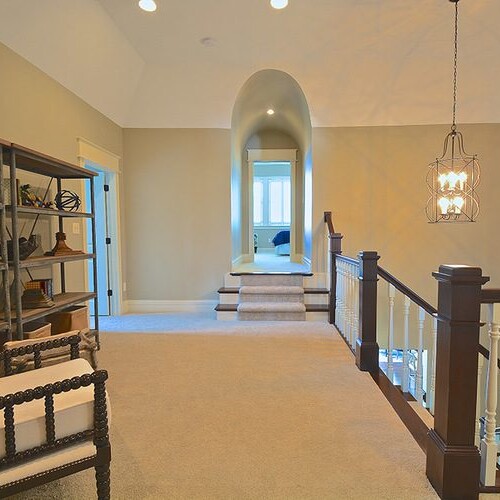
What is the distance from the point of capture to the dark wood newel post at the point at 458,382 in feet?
4.78

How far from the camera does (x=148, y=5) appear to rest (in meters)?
3.47

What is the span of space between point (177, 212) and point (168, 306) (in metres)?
1.37

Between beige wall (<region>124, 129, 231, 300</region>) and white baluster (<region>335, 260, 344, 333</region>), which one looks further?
beige wall (<region>124, 129, 231, 300</region>)

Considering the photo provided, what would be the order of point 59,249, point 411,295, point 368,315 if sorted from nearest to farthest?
point 411,295 < point 368,315 < point 59,249

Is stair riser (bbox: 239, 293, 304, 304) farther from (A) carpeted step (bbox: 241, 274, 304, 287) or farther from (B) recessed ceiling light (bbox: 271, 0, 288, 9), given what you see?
(B) recessed ceiling light (bbox: 271, 0, 288, 9)

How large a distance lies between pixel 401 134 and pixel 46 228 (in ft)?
14.8

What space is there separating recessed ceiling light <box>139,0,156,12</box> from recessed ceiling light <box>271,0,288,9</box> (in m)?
1.18

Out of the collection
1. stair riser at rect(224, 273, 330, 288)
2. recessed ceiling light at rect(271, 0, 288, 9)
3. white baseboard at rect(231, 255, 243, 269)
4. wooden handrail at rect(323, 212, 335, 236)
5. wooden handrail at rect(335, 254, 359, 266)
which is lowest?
stair riser at rect(224, 273, 330, 288)

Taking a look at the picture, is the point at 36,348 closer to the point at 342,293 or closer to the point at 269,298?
the point at 342,293

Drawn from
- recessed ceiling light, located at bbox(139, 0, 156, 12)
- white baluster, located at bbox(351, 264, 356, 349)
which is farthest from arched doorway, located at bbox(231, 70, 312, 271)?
white baluster, located at bbox(351, 264, 356, 349)

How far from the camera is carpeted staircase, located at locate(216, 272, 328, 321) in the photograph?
440cm

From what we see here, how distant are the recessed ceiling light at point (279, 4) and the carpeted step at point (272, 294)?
318 centimetres

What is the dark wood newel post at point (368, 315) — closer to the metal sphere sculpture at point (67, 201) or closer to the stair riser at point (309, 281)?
the stair riser at point (309, 281)

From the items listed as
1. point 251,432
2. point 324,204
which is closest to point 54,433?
point 251,432
